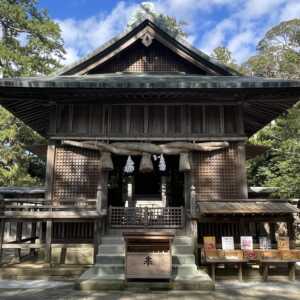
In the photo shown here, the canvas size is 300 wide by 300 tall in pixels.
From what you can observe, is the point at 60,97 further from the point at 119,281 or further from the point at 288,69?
the point at 288,69

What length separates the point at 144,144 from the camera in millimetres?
12320

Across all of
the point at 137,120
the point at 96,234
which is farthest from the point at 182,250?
the point at 137,120

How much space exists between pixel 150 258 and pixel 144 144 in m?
4.83

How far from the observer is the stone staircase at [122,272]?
8477mm

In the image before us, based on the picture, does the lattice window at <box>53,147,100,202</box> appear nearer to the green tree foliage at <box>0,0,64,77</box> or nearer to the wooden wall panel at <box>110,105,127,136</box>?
the wooden wall panel at <box>110,105,127,136</box>

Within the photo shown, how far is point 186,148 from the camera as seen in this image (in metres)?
12.2

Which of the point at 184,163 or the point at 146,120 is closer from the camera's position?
the point at 184,163

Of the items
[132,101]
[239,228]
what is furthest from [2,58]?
[239,228]

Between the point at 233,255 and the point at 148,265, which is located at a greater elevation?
the point at 233,255

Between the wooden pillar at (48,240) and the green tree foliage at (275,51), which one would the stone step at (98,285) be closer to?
the wooden pillar at (48,240)

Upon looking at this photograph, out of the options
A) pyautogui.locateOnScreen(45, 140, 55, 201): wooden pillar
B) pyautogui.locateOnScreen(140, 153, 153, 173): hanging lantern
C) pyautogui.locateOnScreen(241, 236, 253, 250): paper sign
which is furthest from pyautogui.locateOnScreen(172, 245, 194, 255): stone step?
pyautogui.locateOnScreen(45, 140, 55, 201): wooden pillar

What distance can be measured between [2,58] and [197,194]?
18.3m

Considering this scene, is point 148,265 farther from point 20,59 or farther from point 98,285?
point 20,59

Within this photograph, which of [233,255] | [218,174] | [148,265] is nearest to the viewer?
[148,265]
